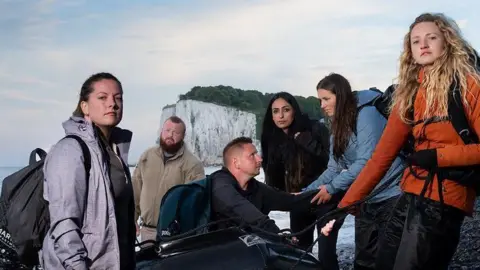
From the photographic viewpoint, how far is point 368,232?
18.2ft

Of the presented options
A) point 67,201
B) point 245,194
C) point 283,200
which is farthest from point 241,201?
point 67,201

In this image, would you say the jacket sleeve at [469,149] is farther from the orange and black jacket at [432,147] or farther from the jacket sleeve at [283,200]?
the jacket sleeve at [283,200]

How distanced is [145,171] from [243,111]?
84.2 metres

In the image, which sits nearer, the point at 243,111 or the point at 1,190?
the point at 1,190

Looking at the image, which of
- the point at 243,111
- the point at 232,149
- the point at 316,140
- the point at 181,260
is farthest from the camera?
the point at 243,111

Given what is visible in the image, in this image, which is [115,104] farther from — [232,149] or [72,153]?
[232,149]

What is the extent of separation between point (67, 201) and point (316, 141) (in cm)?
387

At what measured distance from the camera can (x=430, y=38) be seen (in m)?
4.15

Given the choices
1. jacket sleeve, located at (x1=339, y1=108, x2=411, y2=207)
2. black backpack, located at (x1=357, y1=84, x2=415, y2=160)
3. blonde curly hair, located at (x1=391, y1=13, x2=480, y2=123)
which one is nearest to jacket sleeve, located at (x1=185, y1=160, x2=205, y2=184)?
black backpack, located at (x1=357, y1=84, x2=415, y2=160)

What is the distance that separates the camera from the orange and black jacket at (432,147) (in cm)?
391

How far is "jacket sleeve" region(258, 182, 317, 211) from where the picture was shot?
5.89 metres

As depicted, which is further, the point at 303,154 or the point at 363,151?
the point at 303,154

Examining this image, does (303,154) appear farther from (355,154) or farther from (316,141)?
(355,154)

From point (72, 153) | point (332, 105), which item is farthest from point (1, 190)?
point (332, 105)
